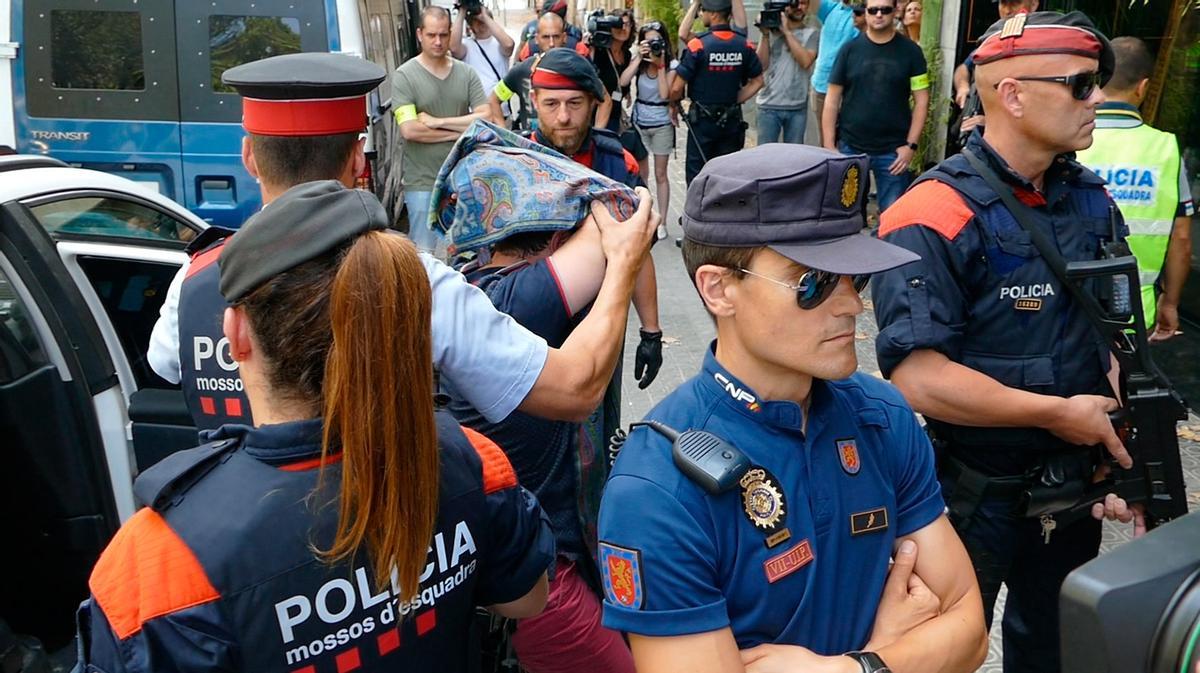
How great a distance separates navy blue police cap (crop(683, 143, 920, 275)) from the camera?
1873mm

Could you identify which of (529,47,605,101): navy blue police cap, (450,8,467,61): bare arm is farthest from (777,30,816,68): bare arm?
(529,47,605,101): navy blue police cap

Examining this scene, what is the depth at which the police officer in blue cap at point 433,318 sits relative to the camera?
221 centimetres

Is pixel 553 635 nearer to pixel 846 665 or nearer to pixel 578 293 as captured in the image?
pixel 578 293

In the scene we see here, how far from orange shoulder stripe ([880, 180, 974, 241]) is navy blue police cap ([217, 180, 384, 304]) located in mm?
1597

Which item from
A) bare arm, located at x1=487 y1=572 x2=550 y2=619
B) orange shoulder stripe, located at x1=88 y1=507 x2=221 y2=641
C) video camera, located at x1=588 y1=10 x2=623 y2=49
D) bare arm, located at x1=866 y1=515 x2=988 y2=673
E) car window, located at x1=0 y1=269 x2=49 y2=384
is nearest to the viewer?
orange shoulder stripe, located at x1=88 y1=507 x2=221 y2=641

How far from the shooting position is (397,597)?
1673mm

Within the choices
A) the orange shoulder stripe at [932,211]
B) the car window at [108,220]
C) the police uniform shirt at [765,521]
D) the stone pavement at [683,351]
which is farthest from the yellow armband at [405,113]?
the police uniform shirt at [765,521]

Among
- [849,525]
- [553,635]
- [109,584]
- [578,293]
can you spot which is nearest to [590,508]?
[553,635]

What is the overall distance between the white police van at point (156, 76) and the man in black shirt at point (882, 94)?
350cm

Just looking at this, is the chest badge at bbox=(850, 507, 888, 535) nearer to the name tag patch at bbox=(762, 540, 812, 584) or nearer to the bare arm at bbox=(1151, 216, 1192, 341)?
the name tag patch at bbox=(762, 540, 812, 584)

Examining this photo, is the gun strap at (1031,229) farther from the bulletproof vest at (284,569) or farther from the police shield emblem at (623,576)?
the bulletproof vest at (284,569)

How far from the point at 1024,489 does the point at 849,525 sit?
126 cm

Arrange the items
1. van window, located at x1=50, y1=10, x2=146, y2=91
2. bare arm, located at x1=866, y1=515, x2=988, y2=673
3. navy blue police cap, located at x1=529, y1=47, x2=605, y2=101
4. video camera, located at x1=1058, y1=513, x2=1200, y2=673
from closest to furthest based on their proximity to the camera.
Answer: video camera, located at x1=1058, y1=513, x2=1200, y2=673, bare arm, located at x1=866, y1=515, x2=988, y2=673, navy blue police cap, located at x1=529, y1=47, x2=605, y2=101, van window, located at x1=50, y1=10, x2=146, y2=91

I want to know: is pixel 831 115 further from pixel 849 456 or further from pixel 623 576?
pixel 623 576
